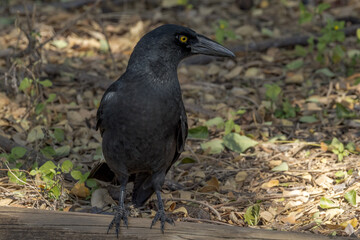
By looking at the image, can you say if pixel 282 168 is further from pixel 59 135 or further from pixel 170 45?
pixel 59 135

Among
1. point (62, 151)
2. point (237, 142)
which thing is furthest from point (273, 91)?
point (62, 151)

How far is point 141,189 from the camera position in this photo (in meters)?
4.46

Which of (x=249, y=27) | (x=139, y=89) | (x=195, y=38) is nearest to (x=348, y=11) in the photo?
(x=249, y=27)

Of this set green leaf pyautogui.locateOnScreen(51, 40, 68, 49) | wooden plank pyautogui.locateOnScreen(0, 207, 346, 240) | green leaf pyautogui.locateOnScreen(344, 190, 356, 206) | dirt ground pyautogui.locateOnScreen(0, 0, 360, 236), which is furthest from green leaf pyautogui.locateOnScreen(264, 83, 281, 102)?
green leaf pyautogui.locateOnScreen(51, 40, 68, 49)

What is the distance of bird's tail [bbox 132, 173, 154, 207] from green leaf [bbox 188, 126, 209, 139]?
112 cm

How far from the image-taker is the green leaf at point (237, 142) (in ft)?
17.3

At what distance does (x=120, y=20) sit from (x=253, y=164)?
404cm

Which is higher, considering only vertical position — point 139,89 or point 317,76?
point 139,89

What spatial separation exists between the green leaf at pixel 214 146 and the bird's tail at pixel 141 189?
3.18 feet

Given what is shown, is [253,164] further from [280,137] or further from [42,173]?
[42,173]

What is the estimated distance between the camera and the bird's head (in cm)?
400

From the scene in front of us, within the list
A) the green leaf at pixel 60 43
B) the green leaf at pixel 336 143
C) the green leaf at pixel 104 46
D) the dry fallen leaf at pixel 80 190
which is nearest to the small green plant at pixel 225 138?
the green leaf at pixel 336 143

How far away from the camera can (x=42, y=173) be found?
164 inches

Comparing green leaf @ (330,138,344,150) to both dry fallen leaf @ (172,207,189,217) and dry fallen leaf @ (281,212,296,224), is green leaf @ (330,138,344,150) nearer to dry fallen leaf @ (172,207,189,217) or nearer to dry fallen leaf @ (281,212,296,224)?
dry fallen leaf @ (281,212,296,224)
